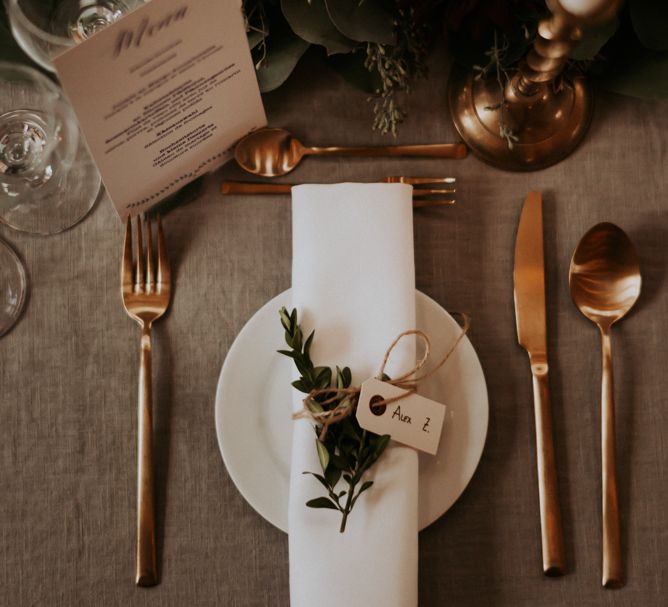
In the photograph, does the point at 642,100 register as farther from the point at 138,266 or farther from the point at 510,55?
the point at 138,266

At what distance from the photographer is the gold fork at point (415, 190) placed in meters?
0.74

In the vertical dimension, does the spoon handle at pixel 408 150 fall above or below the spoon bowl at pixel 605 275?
above

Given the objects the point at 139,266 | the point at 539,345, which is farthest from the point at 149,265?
the point at 539,345

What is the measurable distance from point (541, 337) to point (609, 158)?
236 mm

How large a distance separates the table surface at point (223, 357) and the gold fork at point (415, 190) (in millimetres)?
12

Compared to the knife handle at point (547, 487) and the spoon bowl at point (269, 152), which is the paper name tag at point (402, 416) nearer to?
the knife handle at point (547, 487)

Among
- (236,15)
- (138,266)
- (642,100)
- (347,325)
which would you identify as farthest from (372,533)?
(642,100)

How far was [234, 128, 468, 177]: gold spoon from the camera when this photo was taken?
742 mm

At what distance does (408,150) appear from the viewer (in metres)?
0.76

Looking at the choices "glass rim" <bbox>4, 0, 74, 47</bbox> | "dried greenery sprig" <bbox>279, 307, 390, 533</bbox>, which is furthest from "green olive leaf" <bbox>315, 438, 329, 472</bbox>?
"glass rim" <bbox>4, 0, 74, 47</bbox>

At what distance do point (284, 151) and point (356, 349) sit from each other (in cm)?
26

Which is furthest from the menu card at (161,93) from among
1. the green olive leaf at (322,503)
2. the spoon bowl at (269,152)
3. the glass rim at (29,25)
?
the green olive leaf at (322,503)

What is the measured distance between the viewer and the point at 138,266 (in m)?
0.72

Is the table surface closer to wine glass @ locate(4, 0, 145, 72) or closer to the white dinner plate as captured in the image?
the white dinner plate
